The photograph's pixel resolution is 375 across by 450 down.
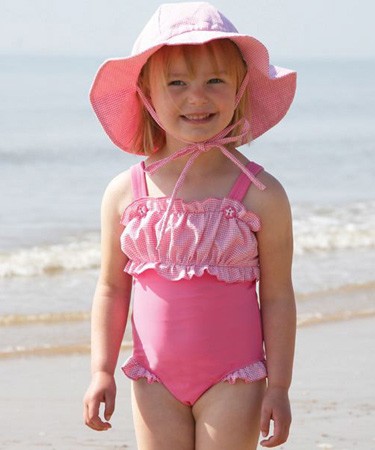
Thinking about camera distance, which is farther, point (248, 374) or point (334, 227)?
point (334, 227)

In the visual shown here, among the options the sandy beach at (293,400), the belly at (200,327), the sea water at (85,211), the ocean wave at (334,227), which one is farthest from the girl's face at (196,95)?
the ocean wave at (334,227)

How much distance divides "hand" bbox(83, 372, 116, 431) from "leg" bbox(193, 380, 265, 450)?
0.82 ft

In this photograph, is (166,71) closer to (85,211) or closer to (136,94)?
(136,94)

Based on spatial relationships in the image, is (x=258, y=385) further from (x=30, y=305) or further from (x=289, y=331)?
(x=30, y=305)

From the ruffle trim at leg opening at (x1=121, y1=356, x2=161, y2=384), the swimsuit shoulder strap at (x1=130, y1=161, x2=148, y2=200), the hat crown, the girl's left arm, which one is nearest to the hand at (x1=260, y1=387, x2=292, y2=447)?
the girl's left arm

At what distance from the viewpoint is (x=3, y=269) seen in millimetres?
A: 9281

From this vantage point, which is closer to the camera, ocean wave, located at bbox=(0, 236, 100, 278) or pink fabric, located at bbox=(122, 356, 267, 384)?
pink fabric, located at bbox=(122, 356, 267, 384)

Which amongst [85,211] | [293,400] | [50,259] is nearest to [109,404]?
[293,400]

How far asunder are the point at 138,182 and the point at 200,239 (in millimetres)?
276

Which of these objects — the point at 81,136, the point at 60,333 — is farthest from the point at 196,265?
the point at 81,136

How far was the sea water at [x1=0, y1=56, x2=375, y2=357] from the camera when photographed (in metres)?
7.86

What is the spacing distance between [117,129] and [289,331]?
795 millimetres

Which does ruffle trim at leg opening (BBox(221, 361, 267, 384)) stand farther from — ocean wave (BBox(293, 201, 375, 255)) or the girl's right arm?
ocean wave (BBox(293, 201, 375, 255))

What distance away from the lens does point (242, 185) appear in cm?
338
